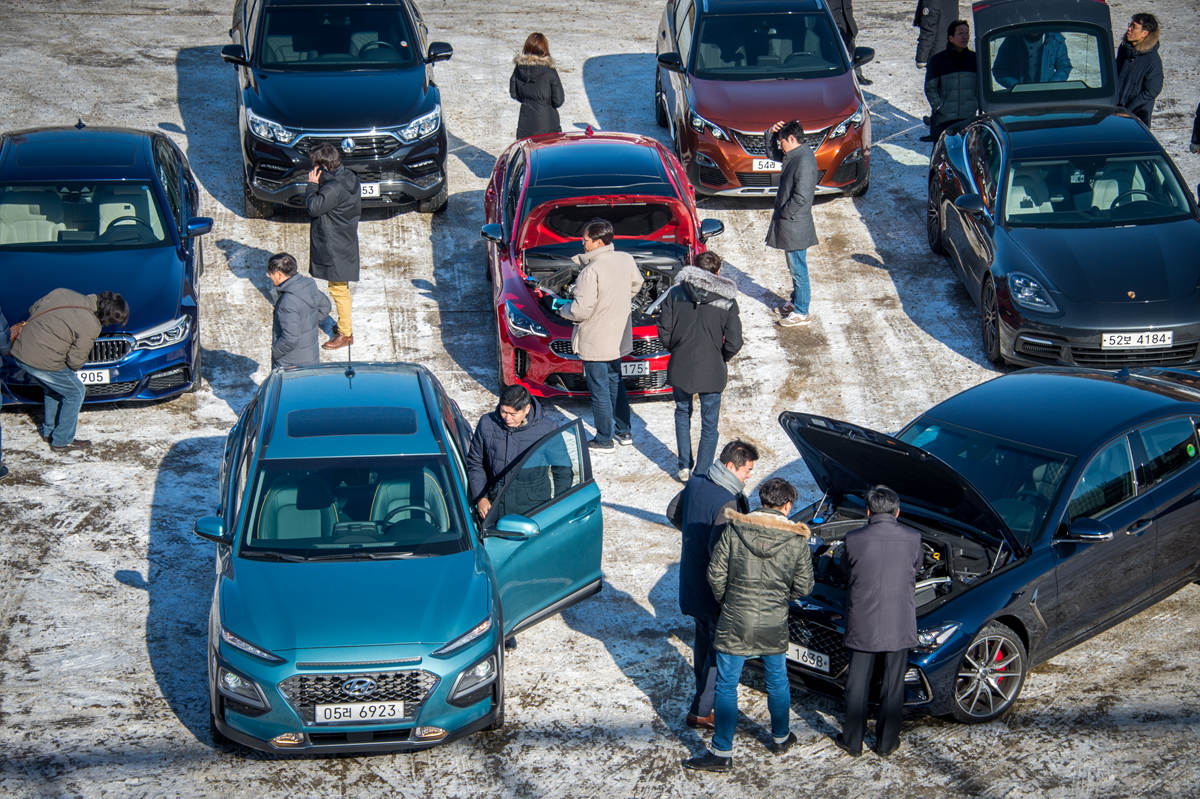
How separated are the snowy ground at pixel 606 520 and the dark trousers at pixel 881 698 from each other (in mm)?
136

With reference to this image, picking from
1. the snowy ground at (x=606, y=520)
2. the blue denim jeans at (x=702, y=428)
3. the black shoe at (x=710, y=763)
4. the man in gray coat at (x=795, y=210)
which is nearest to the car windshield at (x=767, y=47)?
the snowy ground at (x=606, y=520)

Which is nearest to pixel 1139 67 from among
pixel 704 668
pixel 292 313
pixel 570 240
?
pixel 570 240

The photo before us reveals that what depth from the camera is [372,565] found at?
6816mm

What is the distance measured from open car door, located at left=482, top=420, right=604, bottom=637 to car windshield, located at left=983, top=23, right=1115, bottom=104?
8658 millimetres

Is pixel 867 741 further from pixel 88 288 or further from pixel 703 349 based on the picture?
pixel 88 288

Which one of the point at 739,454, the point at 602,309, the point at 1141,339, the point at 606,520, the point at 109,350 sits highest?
→ the point at 739,454

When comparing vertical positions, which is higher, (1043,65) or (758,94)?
(1043,65)

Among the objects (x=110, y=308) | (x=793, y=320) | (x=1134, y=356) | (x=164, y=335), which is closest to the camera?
(x=110, y=308)

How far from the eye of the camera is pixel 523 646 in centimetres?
785

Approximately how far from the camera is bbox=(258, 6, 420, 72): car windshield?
13852 millimetres

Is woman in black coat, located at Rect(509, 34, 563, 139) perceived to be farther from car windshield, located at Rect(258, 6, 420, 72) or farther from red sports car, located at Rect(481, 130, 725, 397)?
red sports car, located at Rect(481, 130, 725, 397)

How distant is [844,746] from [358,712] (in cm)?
265

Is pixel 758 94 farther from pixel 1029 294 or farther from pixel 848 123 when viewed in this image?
pixel 1029 294

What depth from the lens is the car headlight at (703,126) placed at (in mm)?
13734
